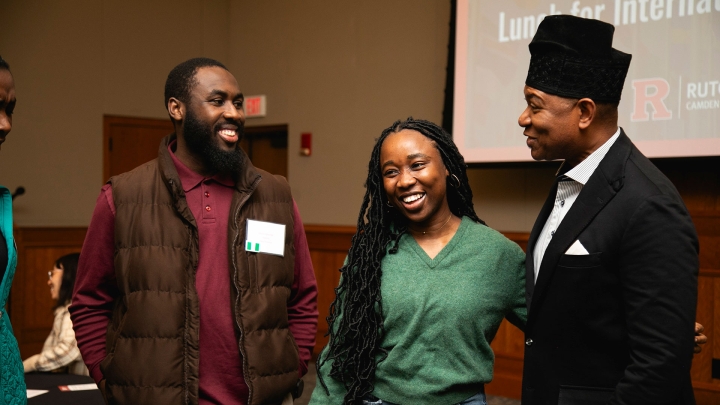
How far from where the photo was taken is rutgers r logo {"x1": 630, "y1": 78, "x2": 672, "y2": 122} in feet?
12.9

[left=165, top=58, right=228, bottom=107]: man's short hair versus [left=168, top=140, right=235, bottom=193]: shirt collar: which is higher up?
[left=165, top=58, right=228, bottom=107]: man's short hair

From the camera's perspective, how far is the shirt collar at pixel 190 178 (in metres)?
1.88

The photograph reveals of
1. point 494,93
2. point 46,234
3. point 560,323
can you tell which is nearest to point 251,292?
point 560,323

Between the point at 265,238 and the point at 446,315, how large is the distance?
21.9 inches

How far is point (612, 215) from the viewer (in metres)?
1.33

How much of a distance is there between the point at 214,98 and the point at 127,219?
40 centimetres

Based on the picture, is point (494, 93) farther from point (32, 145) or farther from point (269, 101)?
point (32, 145)

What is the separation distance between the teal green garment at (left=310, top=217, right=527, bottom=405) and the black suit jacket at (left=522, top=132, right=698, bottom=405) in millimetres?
161

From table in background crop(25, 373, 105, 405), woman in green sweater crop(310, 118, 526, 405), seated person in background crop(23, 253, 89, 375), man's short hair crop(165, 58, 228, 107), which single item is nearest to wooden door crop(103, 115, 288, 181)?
seated person in background crop(23, 253, 89, 375)

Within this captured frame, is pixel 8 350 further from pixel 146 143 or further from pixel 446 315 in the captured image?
pixel 146 143

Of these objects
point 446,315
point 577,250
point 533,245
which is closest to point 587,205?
point 577,250

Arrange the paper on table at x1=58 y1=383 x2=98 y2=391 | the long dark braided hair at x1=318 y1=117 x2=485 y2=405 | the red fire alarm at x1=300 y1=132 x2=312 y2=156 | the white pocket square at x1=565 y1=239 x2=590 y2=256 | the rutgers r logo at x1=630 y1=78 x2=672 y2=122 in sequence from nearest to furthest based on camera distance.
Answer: the white pocket square at x1=565 y1=239 x2=590 y2=256 < the long dark braided hair at x1=318 y1=117 x2=485 y2=405 < the paper on table at x1=58 y1=383 x2=98 y2=391 < the rutgers r logo at x1=630 y1=78 x2=672 y2=122 < the red fire alarm at x1=300 y1=132 x2=312 y2=156

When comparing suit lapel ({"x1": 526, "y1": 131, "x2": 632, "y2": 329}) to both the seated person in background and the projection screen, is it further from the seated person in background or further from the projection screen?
the projection screen

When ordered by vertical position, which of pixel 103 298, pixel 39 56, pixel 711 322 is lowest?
pixel 711 322
